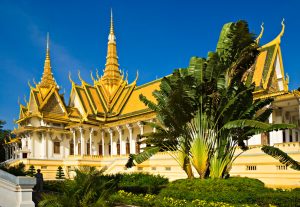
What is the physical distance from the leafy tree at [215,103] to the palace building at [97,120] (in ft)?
34.5

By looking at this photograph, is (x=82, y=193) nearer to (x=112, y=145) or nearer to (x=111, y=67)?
(x=112, y=145)

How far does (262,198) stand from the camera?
1055 cm

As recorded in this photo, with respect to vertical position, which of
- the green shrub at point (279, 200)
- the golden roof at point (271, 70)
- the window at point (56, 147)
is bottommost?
the green shrub at point (279, 200)

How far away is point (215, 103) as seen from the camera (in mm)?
13070

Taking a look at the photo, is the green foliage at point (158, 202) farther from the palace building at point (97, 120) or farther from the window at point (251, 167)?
the palace building at point (97, 120)

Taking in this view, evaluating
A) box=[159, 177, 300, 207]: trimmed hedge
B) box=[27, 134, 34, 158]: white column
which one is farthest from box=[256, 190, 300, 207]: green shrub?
box=[27, 134, 34, 158]: white column

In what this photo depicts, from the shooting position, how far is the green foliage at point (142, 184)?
13998 mm

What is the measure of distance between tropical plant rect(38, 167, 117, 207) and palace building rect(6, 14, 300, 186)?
14405mm

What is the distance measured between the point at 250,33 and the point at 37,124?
29.2 metres

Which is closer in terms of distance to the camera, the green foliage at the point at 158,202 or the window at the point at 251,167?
the green foliage at the point at 158,202

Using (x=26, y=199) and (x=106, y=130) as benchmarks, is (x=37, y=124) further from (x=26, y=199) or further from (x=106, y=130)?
(x=26, y=199)

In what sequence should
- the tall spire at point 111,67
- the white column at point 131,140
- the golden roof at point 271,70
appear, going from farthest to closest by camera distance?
the tall spire at point 111,67 < the white column at point 131,140 < the golden roof at point 271,70

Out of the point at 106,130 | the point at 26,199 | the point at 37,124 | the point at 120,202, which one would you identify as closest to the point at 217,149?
the point at 120,202

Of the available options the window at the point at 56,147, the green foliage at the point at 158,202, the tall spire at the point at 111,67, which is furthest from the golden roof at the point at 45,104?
the green foliage at the point at 158,202
